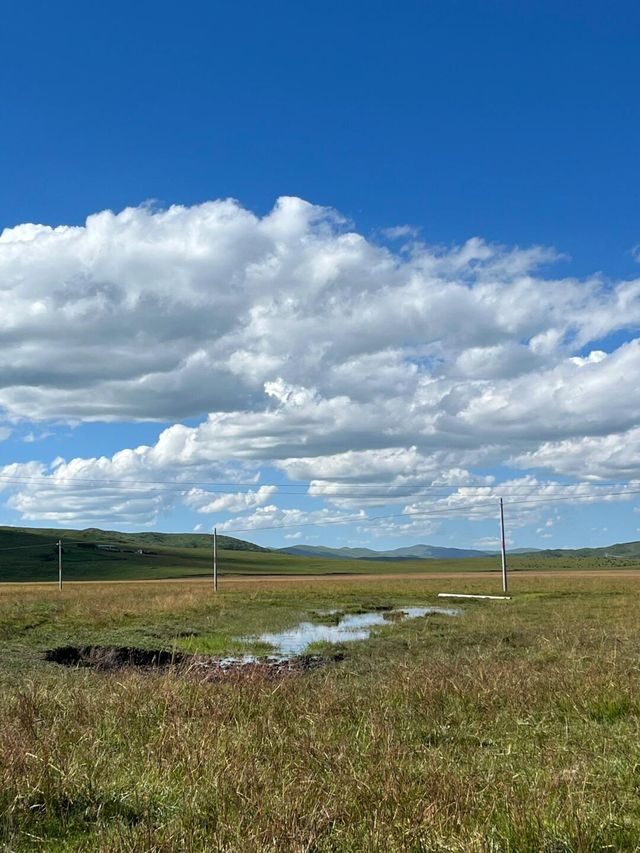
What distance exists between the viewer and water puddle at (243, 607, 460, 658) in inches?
1035

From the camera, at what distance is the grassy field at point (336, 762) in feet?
20.0

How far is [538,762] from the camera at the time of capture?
839 cm

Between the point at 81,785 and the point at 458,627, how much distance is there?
23.6 metres

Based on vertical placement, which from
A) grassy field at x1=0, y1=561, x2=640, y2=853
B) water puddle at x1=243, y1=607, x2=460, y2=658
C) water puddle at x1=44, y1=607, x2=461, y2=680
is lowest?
water puddle at x1=243, y1=607, x2=460, y2=658

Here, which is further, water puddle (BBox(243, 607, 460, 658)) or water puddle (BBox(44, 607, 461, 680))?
water puddle (BBox(243, 607, 460, 658))

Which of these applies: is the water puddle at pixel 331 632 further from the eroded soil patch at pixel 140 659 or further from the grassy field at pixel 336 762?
the grassy field at pixel 336 762

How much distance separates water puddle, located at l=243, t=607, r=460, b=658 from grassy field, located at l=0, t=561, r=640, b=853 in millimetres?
9910

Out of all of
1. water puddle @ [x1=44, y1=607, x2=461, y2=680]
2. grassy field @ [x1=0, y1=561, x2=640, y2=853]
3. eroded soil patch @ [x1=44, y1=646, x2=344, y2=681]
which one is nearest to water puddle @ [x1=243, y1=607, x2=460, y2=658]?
water puddle @ [x1=44, y1=607, x2=461, y2=680]

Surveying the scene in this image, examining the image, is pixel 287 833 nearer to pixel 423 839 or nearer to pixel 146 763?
pixel 423 839

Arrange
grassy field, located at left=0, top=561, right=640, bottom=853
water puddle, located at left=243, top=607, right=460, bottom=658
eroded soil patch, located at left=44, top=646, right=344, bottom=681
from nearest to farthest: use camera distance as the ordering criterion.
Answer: grassy field, located at left=0, top=561, right=640, bottom=853, eroded soil patch, located at left=44, top=646, right=344, bottom=681, water puddle, located at left=243, top=607, right=460, bottom=658

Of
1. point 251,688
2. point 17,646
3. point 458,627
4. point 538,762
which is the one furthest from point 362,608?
point 538,762

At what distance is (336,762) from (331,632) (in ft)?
78.4

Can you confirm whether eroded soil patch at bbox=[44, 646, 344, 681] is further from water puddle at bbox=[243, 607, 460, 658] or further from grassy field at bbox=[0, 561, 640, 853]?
grassy field at bbox=[0, 561, 640, 853]

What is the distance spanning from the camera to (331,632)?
31391 millimetres
